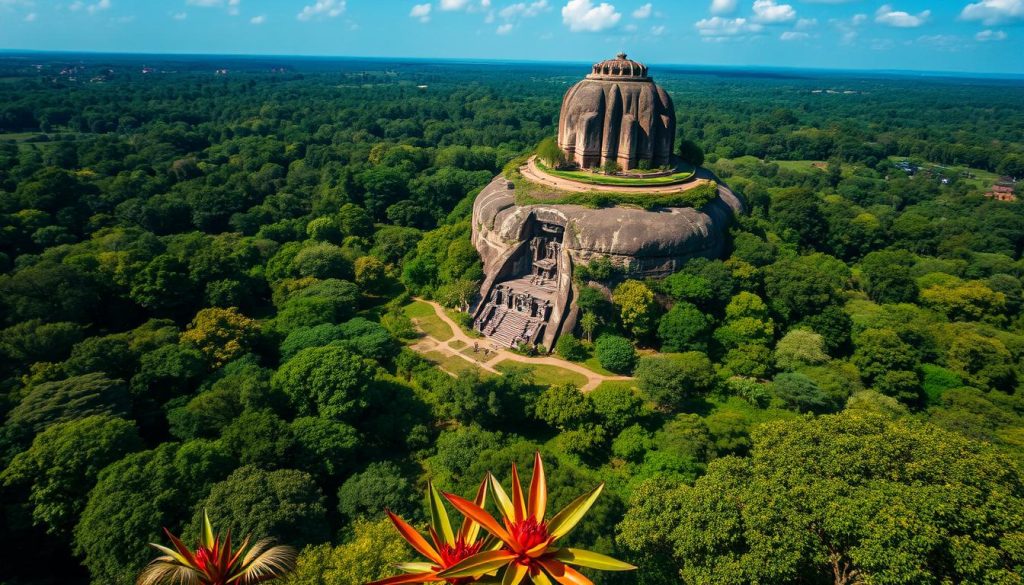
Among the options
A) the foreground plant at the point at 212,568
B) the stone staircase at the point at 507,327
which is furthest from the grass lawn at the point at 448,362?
the foreground plant at the point at 212,568

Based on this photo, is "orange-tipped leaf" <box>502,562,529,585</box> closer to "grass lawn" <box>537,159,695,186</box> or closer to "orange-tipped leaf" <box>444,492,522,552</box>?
"orange-tipped leaf" <box>444,492,522,552</box>

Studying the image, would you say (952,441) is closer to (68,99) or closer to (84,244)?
(84,244)

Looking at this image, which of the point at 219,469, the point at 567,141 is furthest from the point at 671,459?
the point at 567,141

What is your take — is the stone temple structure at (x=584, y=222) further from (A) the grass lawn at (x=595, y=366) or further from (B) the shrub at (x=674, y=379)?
(B) the shrub at (x=674, y=379)

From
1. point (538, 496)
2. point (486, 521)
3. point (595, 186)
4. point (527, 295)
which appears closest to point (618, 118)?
point (595, 186)

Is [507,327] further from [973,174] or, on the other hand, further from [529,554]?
Result: [973,174]

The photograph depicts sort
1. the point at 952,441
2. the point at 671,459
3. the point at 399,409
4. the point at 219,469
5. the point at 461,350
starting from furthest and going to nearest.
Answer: the point at 461,350, the point at 399,409, the point at 671,459, the point at 219,469, the point at 952,441
